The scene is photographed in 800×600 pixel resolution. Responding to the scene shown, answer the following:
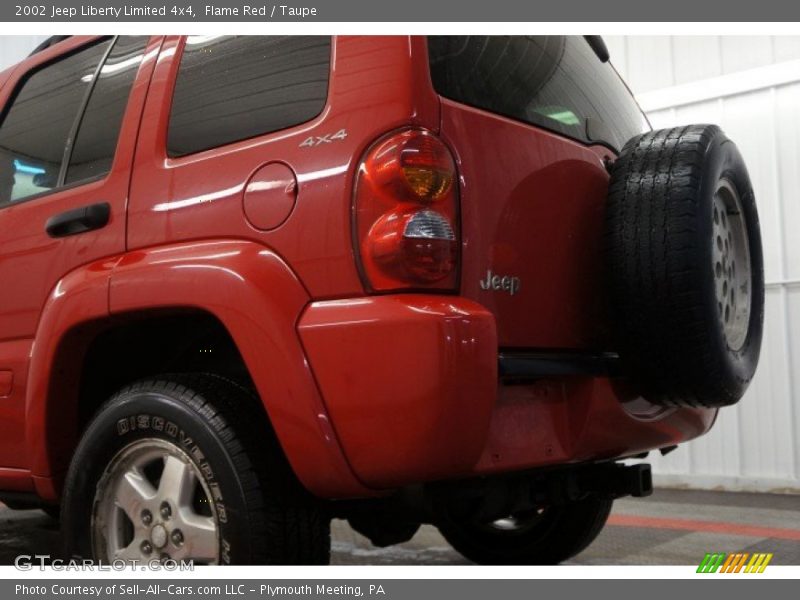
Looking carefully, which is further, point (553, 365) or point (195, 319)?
point (195, 319)

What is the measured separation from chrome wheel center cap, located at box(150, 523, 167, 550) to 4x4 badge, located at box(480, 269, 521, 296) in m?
0.96

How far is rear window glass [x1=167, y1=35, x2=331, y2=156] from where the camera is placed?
1939 mm

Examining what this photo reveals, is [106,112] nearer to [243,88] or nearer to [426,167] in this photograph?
[243,88]

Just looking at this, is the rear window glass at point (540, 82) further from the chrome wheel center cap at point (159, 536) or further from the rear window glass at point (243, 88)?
the chrome wheel center cap at point (159, 536)

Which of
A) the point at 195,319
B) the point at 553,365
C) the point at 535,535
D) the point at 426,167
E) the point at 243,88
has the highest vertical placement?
the point at 243,88

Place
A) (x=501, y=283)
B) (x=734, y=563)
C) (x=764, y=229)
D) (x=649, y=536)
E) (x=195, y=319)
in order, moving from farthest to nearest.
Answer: (x=764, y=229)
(x=649, y=536)
(x=734, y=563)
(x=195, y=319)
(x=501, y=283)

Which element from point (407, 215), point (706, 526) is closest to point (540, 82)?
point (407, 215)

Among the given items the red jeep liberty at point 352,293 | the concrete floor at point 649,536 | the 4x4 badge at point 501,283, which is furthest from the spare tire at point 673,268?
the concrete floor at point 649,536

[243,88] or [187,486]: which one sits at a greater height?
[243,88]

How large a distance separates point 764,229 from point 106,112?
4.53m

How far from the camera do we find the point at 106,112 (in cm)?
243

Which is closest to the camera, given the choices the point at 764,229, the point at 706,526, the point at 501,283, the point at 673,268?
the point at 501,283
